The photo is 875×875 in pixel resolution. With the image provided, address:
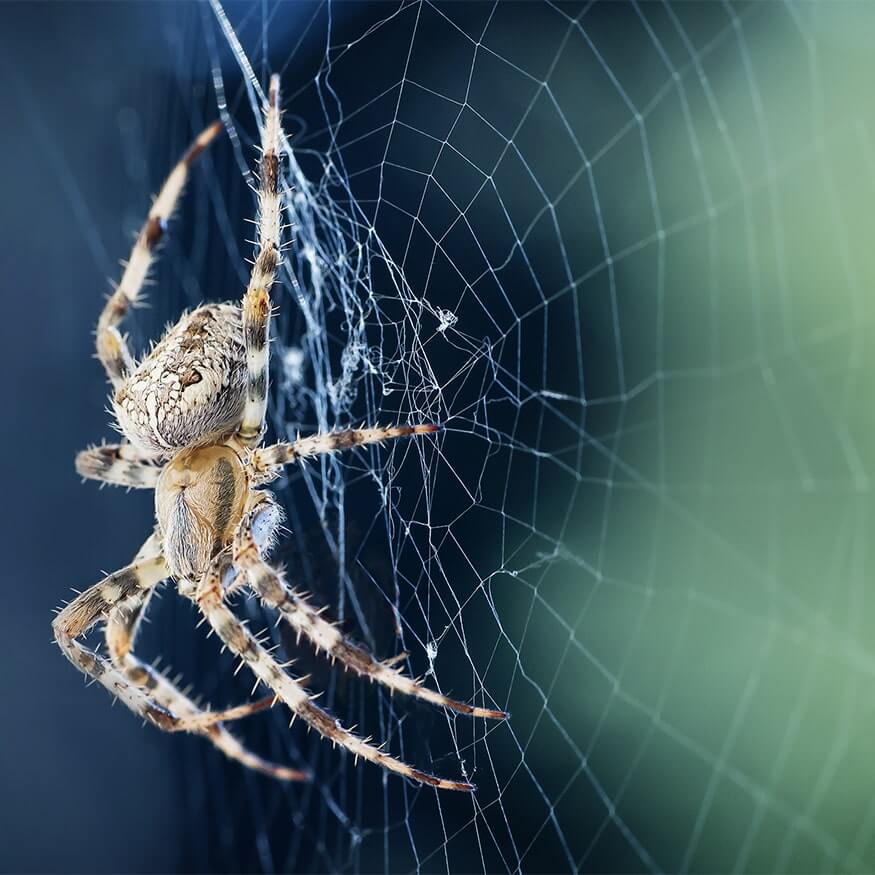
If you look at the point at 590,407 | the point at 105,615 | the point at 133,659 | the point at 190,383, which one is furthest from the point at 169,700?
the point at 590,407

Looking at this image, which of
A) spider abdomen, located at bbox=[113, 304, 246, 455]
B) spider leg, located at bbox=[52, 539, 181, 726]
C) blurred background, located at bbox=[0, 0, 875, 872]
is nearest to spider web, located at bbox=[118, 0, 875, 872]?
blurred background, located at bbox=[0, 0, 875, 872]

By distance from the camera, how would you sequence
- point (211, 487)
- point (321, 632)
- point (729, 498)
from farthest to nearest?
point (729, 498), point (211, 487), point (321, 632)

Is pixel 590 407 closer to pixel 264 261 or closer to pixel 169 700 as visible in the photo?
pixel 264 261

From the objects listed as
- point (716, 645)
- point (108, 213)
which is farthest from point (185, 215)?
point (716, 645)

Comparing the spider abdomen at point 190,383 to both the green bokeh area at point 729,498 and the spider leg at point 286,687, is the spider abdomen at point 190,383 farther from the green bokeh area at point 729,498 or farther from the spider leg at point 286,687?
the green bokeh area at point 729,498

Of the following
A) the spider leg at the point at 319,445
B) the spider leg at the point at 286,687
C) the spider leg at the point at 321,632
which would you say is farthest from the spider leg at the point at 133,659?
the spider leg at the point at 319,445

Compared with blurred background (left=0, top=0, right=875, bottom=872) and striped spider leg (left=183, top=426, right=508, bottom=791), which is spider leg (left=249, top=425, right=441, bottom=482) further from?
blurred background (left=0, top=0, right=875, bottom=872)

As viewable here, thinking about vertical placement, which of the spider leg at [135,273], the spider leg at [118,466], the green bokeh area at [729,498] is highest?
the spider leg at [135,273]
